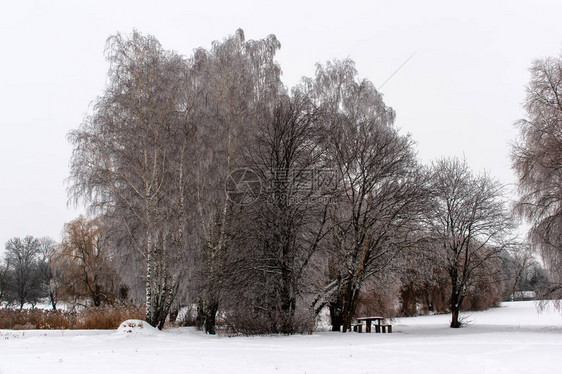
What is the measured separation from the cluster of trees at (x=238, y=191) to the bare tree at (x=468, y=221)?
2712 millimetres

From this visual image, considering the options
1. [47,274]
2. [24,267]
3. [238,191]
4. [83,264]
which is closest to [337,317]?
[238,191]

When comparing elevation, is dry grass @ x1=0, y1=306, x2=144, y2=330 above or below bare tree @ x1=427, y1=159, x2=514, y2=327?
below

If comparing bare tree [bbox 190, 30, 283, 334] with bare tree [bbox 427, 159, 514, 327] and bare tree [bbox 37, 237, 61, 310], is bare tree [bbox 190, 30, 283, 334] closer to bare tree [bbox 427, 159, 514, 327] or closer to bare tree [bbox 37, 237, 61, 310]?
bare tree [bbox 427, 159, 514, 327]

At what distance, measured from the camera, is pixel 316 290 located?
664 inches

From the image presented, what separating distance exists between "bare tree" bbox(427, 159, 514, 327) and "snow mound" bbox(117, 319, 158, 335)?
1394cm

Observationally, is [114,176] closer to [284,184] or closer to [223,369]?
[284,184]

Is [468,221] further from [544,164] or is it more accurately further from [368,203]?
[368,203]

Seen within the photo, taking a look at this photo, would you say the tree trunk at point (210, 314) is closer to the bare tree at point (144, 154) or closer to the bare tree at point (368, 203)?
the bare tree at point (144, 154)

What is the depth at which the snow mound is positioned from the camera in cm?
1523

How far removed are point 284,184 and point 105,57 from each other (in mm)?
9017

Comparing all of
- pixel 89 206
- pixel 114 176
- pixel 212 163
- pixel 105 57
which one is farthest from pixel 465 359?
pixel 105 57

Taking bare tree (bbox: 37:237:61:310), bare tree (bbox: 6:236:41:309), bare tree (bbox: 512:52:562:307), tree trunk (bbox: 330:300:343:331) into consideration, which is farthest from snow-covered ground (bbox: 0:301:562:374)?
bare tree (bbox: 6:236:41:309)

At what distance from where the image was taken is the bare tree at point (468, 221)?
2202 cm

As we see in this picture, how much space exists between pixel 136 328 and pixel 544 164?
16133 millimetres
